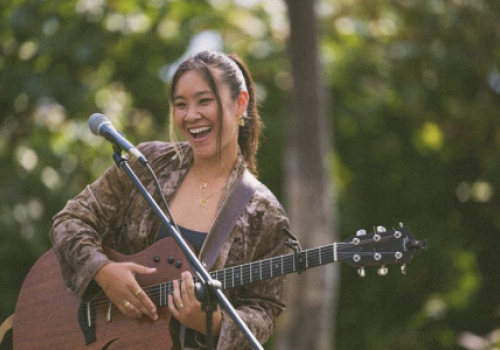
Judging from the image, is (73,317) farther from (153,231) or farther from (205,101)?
(205,101)

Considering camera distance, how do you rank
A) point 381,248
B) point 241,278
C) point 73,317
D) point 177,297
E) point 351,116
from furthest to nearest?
point 351,116, point 73,317, point 241,278, point 177,297, point 381,248

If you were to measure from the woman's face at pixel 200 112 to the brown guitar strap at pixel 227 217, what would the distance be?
18cm

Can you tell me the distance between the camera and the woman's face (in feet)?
12.8

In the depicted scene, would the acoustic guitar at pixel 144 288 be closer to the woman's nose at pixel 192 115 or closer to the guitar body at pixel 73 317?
the guitar body at pixel 73 317

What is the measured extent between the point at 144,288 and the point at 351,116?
818 centimetres

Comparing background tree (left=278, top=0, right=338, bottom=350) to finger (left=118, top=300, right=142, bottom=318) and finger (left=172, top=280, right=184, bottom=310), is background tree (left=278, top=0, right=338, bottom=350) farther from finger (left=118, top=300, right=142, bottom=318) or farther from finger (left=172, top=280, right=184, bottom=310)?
finger (left=172, top=280, right=184, bottom=310)

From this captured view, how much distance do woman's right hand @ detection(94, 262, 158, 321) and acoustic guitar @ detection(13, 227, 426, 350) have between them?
4cm

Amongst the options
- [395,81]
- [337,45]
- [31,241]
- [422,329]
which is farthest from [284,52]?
[422,329]

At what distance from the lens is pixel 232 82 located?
400 centimetres

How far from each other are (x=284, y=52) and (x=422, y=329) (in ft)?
15.0

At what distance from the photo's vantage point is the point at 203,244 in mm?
3844

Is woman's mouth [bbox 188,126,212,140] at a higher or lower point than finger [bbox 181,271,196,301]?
higher

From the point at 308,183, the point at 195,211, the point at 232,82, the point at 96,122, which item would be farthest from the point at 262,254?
the point at 308,183

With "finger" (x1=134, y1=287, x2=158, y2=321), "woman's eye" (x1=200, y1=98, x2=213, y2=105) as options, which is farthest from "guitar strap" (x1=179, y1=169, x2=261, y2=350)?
"woman's eye" (x1=200, y1=98, x2=213, y2=105)
